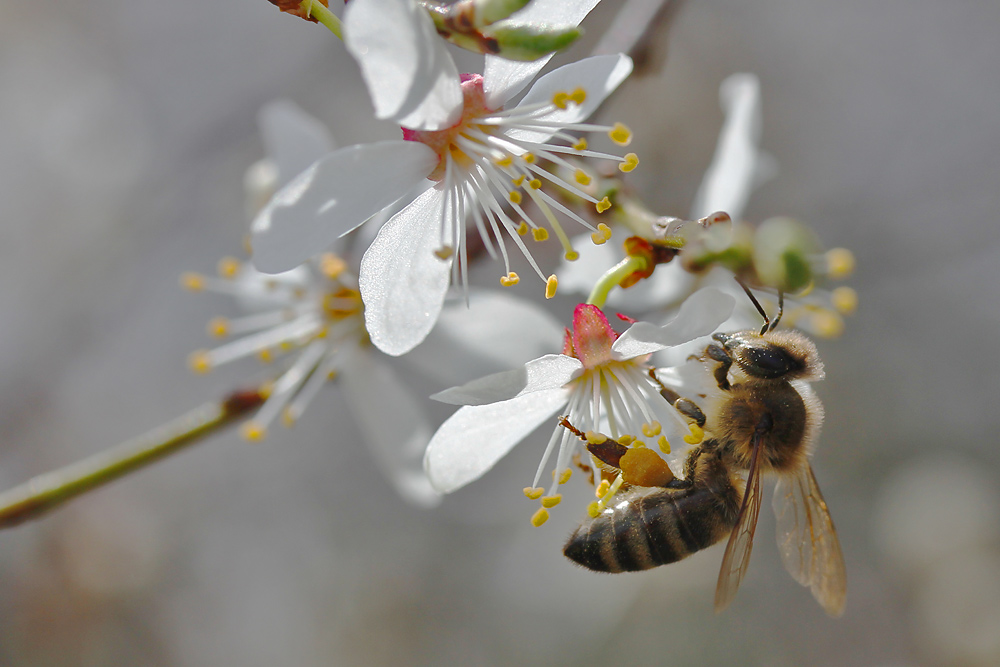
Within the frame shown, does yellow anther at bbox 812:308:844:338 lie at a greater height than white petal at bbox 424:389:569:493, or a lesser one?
lesser

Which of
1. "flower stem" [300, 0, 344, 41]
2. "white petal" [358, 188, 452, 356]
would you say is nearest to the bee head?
"white petal" [358, 188, 452, 356]

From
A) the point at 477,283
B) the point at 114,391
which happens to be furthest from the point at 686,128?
the point at 114,391

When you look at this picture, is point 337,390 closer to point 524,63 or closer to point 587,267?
point 587,267

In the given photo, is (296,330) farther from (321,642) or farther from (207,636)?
(207,636)

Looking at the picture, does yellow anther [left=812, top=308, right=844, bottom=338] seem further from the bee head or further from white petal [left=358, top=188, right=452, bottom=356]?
white petal [left=358, top=188, right=452, bottom=356]

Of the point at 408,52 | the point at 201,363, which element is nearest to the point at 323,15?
the point at 408,52

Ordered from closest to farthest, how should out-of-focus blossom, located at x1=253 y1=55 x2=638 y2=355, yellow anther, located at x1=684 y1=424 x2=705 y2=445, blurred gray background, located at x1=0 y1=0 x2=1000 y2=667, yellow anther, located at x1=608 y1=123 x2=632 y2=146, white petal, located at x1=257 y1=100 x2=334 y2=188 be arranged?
out-of-focus blossom, located at x1=253 y1=55 x2=638 y2=355 < yellow anther, located at x1=608 y1=123 x2=632 y2=146 < yellow anther, located at x1=684 y1=424 x2=705 y2=445 < white petal, located at x1=257 y1=100 x2=334 y2=188 < blurred gray background, located at x1=0 y1=0 x2=1000 y2=667
